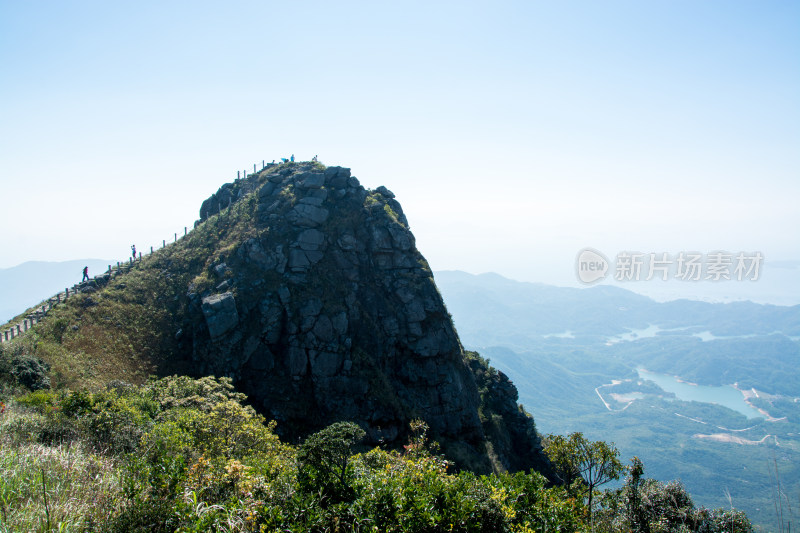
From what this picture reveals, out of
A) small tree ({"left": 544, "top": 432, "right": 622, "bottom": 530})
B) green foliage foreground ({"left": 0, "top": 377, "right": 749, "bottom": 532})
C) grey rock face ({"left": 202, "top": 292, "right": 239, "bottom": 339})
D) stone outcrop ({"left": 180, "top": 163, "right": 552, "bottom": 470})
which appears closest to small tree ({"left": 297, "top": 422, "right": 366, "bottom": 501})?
green foliage foreground ({"left": 0, "top": 377, "right": 749, "bottom": 532})

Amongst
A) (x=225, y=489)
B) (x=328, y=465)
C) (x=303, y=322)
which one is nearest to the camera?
(x=225, y=489)

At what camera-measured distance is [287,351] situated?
140 ft

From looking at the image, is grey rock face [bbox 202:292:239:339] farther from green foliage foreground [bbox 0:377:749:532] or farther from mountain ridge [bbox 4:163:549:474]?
green foliage foreground [bbox 0:377:749:532]

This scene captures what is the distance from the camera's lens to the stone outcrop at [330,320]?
4175 centimetres

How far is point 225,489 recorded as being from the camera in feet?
47.0

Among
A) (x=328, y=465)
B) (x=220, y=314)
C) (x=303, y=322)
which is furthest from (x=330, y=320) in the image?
(x=328, y=465)

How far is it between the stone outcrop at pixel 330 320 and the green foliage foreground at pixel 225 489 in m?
19.7

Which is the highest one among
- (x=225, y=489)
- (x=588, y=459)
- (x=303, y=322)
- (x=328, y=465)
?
(x=303, y=322)

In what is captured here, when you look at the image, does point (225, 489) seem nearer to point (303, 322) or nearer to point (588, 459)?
point (588, 459)

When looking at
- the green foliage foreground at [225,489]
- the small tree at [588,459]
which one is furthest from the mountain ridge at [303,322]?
the small tree at [588,459]

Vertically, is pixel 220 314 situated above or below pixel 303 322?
above

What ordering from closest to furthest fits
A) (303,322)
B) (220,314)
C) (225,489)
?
(225,489) → (220,314) → (303,322)

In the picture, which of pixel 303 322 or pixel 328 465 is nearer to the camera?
pixel 328 465

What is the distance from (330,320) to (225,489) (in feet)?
98.0
